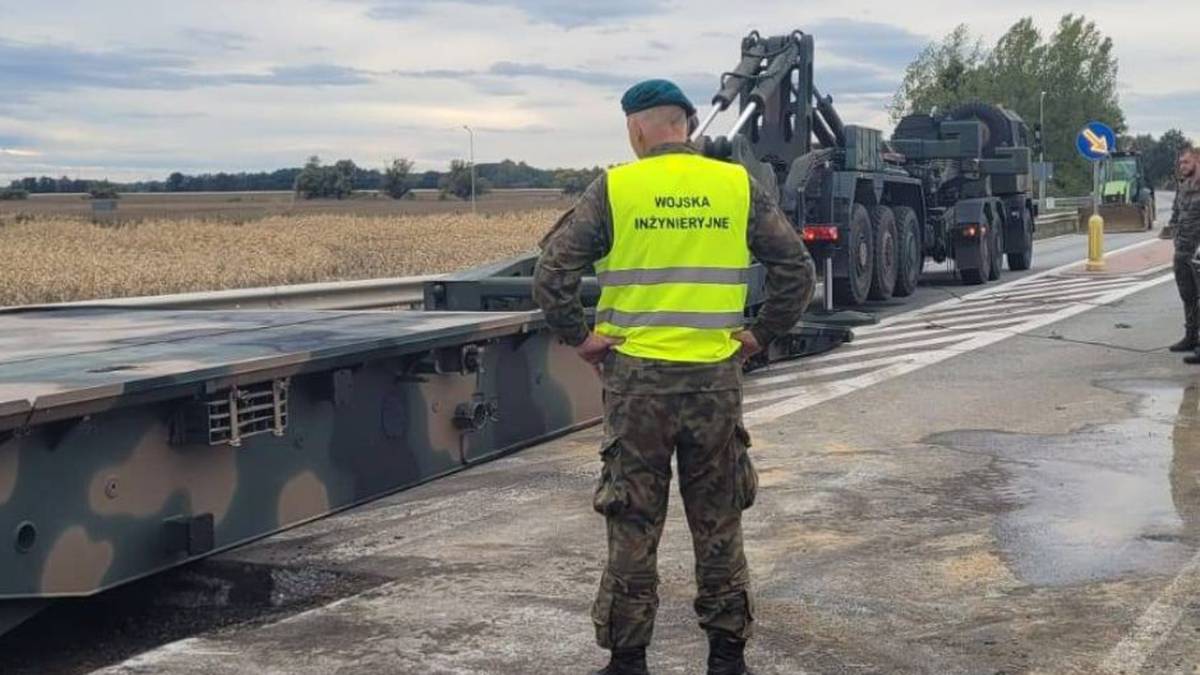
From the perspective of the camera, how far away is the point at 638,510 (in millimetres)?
4695

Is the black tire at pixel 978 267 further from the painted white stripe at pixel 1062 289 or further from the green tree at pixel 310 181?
the green tree at pixel 310 181

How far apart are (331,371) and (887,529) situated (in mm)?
2542

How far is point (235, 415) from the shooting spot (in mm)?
5633

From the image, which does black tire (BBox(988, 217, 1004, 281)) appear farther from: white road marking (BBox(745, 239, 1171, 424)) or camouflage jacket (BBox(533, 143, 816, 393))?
camouflage jacket (BBox(533, 143, 816, 393))

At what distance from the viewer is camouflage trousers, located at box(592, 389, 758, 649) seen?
4656 millimetres

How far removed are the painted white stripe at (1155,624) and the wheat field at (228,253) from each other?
15098mm

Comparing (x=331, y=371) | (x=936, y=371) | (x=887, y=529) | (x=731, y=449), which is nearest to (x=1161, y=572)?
(x=887, y=529)

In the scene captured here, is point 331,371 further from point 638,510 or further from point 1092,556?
point 1092,556

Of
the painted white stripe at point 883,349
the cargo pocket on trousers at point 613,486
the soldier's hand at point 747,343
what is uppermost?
the soldier's hand at point 747,343

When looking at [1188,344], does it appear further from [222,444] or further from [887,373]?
[222,444]

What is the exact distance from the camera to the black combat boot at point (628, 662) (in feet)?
15.4

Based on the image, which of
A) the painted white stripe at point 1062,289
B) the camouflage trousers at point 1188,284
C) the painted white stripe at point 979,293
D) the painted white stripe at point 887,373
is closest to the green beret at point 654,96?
the painted white stripe at point 887,373

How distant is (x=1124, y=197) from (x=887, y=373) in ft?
107

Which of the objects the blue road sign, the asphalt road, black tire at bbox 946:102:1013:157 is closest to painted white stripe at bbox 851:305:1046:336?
the asphalt road
